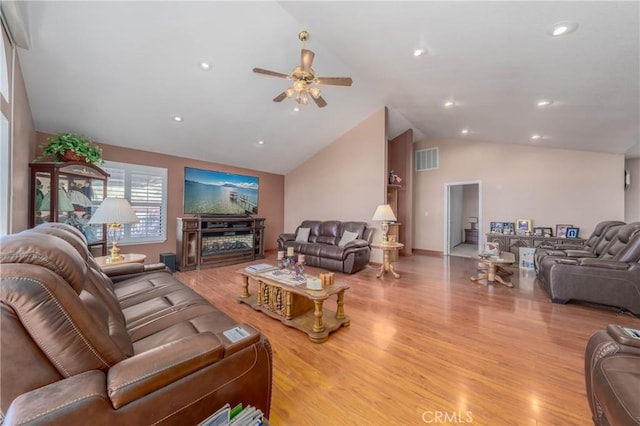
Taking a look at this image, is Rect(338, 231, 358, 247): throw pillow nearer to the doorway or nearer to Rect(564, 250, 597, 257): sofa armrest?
Rect(564, 250, 597, 257): sofa armrest

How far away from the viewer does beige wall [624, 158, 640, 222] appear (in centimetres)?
541

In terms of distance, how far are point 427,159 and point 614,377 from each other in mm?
6737

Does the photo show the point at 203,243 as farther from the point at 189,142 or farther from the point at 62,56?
the point at 62,56

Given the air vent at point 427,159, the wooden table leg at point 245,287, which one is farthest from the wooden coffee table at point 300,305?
the air vent at point 427,159

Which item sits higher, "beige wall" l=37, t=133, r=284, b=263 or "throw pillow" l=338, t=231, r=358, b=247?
"beige wall" l=37, t=133, r=284, b=263

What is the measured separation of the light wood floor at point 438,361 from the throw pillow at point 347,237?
184cm

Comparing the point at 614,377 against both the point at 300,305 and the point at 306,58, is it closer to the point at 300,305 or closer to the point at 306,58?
the point at 300,305

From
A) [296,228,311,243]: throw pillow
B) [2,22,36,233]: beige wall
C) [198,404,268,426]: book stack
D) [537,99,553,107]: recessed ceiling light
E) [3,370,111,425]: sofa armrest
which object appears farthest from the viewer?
[296,228,311,243]: throw pillow

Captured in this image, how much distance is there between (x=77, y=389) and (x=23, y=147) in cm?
366

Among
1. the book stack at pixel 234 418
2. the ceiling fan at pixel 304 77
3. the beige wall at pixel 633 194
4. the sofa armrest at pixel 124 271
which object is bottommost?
the book stack at pixel 234 418

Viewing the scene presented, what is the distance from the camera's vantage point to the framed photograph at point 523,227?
220 inches

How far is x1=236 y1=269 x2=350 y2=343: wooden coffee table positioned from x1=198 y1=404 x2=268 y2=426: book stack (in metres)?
1.28

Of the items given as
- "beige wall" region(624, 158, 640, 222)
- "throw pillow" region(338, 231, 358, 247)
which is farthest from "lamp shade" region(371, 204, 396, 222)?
"beige wall" region(624, 158, 640, 222)

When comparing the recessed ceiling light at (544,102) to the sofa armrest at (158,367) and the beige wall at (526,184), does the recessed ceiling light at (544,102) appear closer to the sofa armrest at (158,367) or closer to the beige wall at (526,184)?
the beige wall at (526,184)
